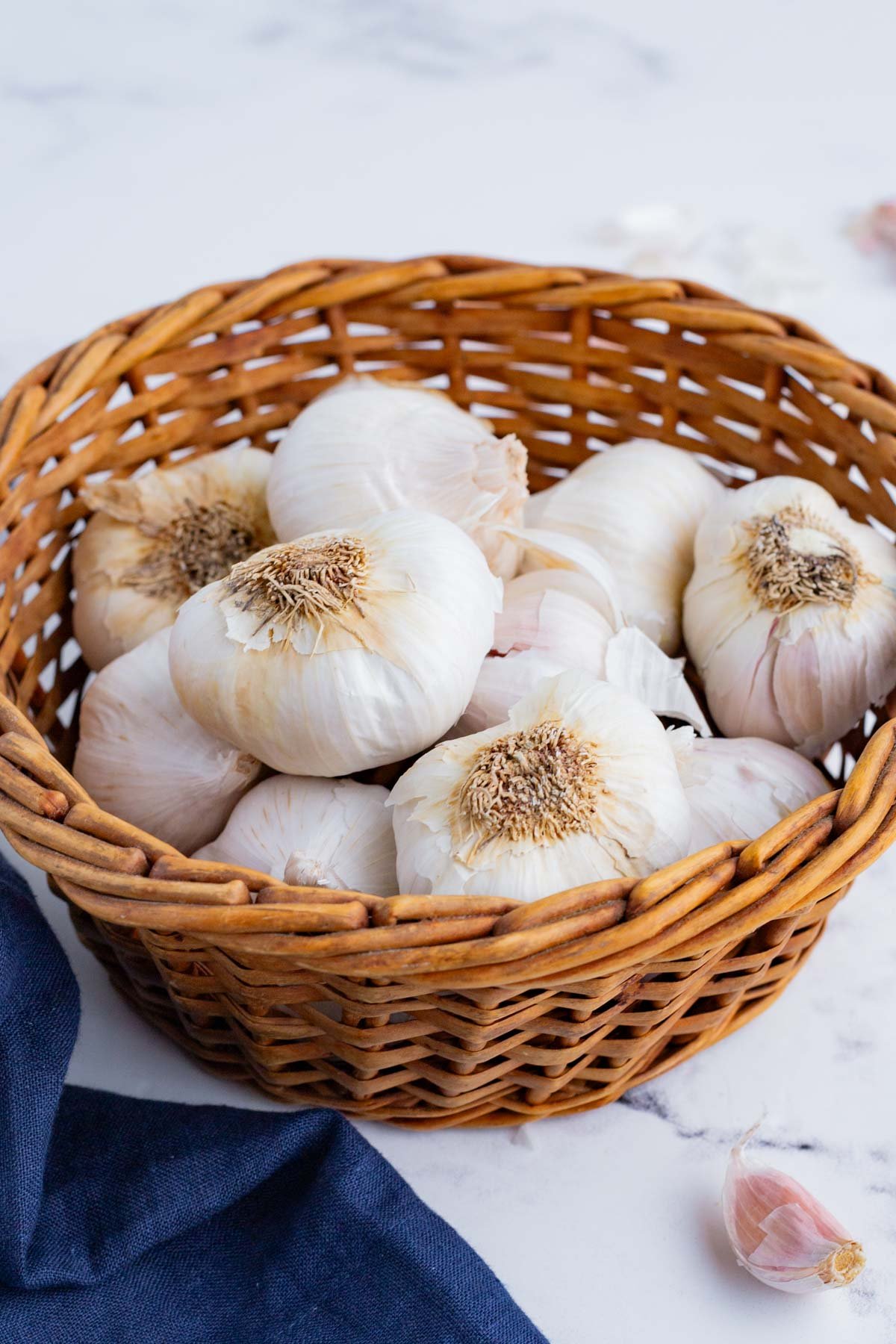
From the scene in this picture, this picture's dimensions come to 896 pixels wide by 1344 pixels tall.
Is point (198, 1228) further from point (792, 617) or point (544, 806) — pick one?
point (792, 617)

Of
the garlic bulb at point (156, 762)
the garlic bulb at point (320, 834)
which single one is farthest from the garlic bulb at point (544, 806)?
the garlic bulb at point (156, 762)

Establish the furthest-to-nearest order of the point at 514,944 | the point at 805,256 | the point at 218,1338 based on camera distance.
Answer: the point at 805,256 < the point at 218,1338 < the point at 514,944

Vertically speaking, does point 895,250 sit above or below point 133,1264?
above

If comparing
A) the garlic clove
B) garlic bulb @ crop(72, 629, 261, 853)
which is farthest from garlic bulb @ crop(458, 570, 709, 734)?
garlic bulb @ crop(72, 629, 261, 853)

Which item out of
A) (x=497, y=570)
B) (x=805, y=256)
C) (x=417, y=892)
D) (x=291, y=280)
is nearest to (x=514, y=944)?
(x=417, y=892)

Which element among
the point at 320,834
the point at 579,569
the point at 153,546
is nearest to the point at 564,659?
the point at 579,569

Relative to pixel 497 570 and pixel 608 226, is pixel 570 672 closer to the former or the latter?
pixel 497 570
